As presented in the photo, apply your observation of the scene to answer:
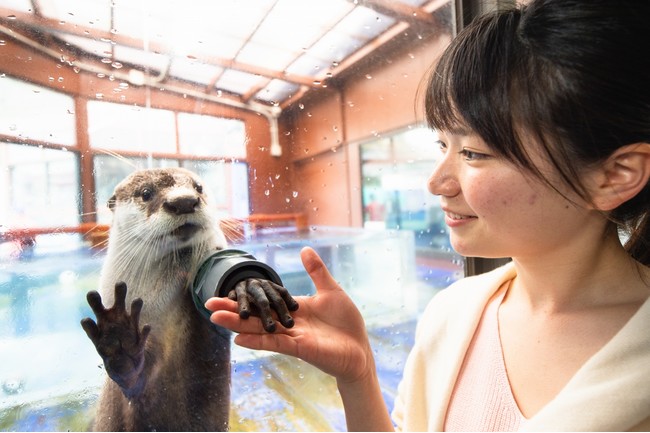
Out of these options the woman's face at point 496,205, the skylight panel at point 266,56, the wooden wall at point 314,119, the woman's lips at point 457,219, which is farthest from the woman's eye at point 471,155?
the skylight panel at point 266,56

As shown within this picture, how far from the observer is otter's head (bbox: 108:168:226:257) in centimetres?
88

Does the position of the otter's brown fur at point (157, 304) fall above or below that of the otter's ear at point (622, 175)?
below

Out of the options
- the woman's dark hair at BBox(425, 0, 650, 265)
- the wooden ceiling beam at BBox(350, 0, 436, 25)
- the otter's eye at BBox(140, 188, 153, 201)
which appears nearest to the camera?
the woman's dark hair at BBox(425, 0, 650, 265)

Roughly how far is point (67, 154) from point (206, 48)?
41 centimetres

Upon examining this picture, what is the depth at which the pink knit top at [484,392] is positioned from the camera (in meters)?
0.82

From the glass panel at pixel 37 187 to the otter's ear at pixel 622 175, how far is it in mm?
1024

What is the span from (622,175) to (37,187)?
43.8 inches

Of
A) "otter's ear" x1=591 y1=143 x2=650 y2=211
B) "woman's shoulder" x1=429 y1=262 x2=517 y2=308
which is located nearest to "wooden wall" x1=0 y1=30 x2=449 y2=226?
"woman's shoulder" x1=429 y1=262 x2=517 y2=308

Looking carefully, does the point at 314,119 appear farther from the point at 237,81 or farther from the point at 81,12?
the point at 81,12

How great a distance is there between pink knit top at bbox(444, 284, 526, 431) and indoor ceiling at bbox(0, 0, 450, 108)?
0.79m

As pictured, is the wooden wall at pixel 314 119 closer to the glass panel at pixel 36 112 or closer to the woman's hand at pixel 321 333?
the glass panel at pixel 36 112

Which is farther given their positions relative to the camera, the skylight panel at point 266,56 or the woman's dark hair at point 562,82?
the skylight panel at point 266,56

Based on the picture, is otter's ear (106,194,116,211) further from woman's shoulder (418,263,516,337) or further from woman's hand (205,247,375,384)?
woman's shoulder (418,263,516,337)

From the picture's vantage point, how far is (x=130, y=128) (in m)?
0.92
